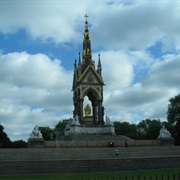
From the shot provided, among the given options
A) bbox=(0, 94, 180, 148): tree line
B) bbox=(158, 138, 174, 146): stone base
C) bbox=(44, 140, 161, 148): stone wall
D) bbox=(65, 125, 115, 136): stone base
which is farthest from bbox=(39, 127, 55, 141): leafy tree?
bbox=(158, 138, 174, 146): stone base

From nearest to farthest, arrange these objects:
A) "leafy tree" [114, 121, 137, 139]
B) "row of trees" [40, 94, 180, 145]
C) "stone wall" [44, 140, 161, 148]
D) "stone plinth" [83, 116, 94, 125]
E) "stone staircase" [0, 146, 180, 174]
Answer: "stone staircase" [0, 146, 180, 174] < "stone wall" [44, 140, 161, 148] < "stone plinth" [83, 116, 94, 125] < "row of trees" [40, 94, 180, 145] < "leafy tree" [114, 121, 137, 139]

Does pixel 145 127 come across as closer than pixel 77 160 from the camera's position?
No

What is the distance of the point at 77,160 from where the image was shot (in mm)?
26266

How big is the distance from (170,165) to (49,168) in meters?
9.75

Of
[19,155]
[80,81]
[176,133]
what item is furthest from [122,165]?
[176,133]

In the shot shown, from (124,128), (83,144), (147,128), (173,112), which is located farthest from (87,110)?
(147,128)

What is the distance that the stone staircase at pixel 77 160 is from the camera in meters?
25.0

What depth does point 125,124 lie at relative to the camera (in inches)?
3516

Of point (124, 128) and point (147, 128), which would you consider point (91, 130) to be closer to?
point (124, 128)

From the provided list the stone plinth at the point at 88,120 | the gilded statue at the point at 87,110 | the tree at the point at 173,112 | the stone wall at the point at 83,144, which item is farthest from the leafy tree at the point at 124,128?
the stone wall at the point at 83,144

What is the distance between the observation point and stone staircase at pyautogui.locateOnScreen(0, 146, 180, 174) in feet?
82.2

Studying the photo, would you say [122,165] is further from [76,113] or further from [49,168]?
[76,113]

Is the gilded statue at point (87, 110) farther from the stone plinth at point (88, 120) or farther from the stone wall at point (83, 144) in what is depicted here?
the stone wall at point (83, 144)

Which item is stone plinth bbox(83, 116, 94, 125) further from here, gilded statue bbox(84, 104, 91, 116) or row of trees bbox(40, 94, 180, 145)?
row of trees bbox(40, 94, 180, 145)
